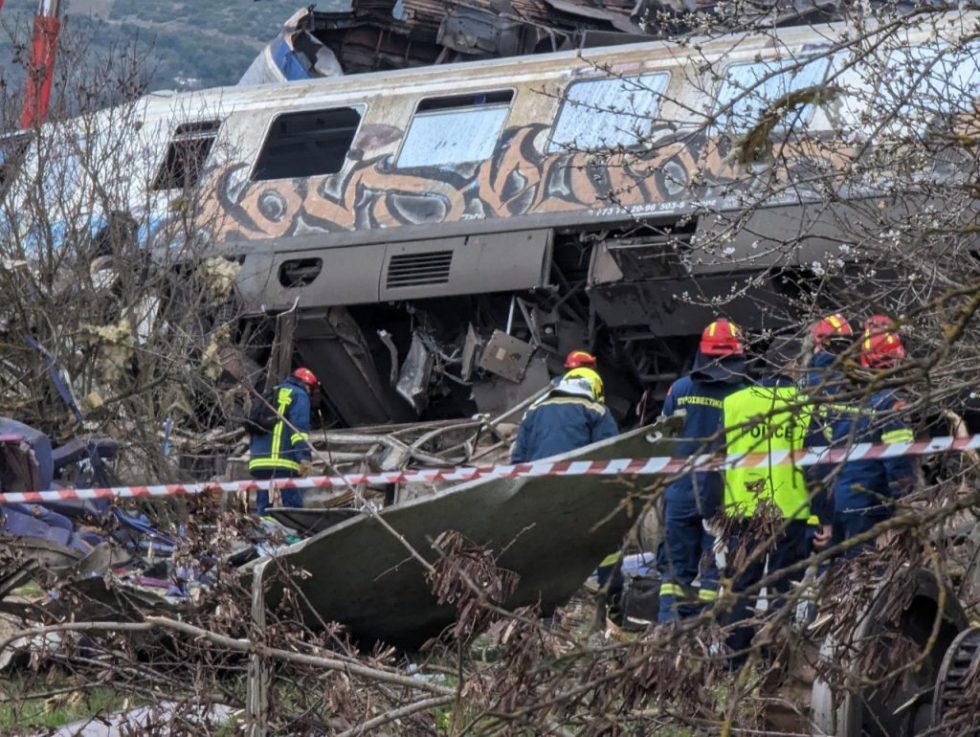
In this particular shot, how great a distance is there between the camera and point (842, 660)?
516cm

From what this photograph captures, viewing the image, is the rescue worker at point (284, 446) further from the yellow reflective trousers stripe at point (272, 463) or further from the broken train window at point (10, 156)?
the broken train window at point (10, 156)

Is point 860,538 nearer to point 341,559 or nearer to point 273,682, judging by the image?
point 273,682

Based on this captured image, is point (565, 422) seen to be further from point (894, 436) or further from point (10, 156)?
point (10, 156)

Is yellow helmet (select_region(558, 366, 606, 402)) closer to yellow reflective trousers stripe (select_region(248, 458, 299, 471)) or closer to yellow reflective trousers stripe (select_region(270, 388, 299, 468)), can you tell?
yellow reflective trousers stripe (select_region(270, 388, 299, 468))

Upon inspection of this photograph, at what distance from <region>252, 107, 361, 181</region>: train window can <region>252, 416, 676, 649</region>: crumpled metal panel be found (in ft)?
26.2

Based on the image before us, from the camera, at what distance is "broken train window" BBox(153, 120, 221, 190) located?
14.2m

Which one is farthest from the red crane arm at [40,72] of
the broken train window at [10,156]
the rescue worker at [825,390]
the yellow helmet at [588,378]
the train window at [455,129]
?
the rescue worker at [825,390]

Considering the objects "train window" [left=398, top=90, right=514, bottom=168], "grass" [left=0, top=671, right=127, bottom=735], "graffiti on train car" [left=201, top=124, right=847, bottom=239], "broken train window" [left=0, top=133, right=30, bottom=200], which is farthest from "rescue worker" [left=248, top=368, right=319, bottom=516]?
"grass" [left=0, top=671, right=127, bottom=735]

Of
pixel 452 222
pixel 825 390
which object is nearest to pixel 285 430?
pixel 452 222

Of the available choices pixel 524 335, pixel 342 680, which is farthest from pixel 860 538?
pixel 524 335

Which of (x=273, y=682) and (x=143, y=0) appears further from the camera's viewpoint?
(x=143, y=0)

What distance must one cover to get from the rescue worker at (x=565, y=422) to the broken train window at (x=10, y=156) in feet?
16.3

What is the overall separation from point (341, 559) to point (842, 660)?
7.61 ft

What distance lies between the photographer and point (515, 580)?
17.9 feet
